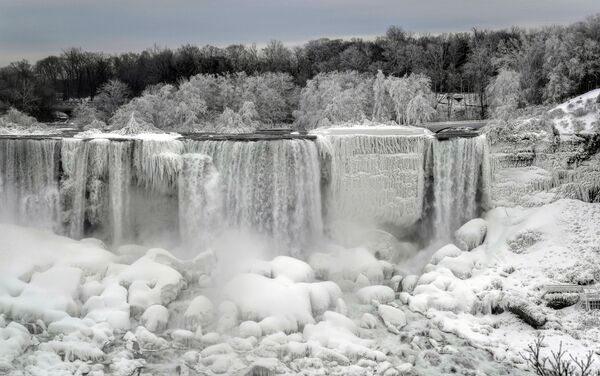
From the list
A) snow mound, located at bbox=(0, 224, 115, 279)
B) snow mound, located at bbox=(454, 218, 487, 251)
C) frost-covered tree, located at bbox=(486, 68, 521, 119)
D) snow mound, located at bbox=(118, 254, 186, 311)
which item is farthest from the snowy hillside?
snow mound, located at bbox=(0, 224, 115, 279)

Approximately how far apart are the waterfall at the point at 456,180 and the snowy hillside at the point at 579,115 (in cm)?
371

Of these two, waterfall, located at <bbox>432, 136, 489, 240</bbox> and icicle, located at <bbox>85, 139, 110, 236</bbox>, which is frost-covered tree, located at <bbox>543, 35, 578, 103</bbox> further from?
icicle, located at <bbox>85, 139, 110, 236</bbox>

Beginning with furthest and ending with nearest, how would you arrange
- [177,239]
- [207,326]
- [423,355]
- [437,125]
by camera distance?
[437,125], [177,239], [207,326], [423,355]

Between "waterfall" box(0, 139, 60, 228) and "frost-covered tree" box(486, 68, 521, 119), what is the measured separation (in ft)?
63.8

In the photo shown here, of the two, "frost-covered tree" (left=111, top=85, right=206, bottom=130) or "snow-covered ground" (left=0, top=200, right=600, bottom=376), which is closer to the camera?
"snow-covered ground" (left=0, top=200, right=600, bottom=376)

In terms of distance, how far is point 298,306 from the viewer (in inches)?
635

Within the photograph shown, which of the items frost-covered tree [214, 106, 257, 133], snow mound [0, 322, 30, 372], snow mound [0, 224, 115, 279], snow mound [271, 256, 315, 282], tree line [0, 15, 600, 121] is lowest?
snow mound [0, 322, 30, 372]

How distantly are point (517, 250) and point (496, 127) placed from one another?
5047 mm

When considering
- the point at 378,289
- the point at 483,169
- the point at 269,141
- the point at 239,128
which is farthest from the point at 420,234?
the point at 239,128

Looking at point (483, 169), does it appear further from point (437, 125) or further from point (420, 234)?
point (437, 125)

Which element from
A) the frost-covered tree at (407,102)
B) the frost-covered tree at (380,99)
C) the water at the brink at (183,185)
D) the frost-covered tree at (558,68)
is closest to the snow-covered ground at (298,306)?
the water at the brink at (183,185)

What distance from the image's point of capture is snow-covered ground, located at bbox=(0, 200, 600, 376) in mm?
14352

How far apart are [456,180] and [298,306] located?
8.66 metres

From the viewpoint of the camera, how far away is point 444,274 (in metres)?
18.8
